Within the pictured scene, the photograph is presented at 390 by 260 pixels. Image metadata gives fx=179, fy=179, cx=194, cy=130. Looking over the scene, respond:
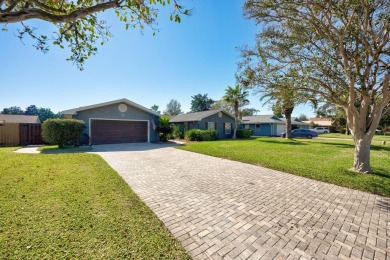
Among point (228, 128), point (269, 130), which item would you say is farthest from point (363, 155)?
point (269, 130)

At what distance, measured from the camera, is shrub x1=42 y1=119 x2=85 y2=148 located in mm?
12344

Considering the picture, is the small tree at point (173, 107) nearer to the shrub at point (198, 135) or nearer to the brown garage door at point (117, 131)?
the shrub at point (198, 135)

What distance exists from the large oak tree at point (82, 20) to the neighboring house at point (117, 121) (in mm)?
11245

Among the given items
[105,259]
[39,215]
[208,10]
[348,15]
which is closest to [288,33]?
[348,15]

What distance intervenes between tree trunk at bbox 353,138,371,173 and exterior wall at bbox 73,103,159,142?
16096mm

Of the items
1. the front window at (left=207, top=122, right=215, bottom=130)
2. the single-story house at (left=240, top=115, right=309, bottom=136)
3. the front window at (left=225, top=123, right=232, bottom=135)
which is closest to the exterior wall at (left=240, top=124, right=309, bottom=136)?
the single-story house at (left=240, top=115, right=309, bottom=136)

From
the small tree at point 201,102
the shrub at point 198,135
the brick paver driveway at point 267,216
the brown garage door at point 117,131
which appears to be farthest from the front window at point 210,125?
the small tree at point 201,102

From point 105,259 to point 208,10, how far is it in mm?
8583

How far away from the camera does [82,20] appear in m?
4.95

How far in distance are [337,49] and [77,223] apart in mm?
9505

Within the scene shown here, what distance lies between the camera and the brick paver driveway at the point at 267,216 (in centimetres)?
269

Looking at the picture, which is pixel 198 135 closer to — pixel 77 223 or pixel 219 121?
pixel 219 121

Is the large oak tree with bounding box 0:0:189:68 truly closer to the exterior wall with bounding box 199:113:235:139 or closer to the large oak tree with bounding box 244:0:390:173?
the large oak tree with bounding box 244:0:390:173

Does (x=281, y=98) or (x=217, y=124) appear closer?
(x=281, y=98)
